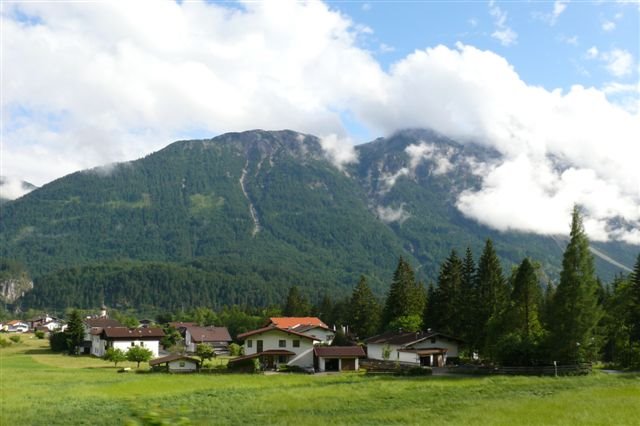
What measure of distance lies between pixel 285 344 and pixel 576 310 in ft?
119

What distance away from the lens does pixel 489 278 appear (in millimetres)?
71750

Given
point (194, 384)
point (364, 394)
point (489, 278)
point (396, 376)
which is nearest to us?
point (364, 394)

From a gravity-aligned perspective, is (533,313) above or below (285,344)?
above

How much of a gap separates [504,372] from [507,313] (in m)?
8.89

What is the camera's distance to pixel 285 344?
74.8 m

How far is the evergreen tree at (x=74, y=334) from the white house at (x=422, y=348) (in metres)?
58.5

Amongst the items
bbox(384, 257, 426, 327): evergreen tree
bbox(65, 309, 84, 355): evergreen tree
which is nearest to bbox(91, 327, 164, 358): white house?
bbox(65, 309, 84, 355): evergreen tree

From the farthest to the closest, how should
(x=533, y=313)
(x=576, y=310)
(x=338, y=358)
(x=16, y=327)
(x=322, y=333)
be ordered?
(x=16, y=327), (x=322, y=333), (x=338, y=358), (x=533, y=313), (x=576, y=310)

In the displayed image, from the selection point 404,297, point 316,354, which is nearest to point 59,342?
point 316,354

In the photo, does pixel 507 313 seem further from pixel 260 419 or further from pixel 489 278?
pixel 260 419

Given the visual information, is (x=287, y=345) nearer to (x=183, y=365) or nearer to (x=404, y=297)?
(x=183, y=365)

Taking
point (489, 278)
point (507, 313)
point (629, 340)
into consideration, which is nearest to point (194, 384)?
point (507, 313)

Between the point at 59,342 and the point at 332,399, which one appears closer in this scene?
the point at 332,399

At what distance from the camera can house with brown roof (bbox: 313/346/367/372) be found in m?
68.8
